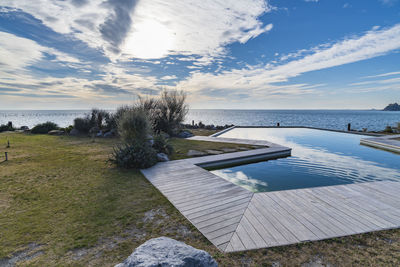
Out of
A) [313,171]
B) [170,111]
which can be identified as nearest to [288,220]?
[313,171]

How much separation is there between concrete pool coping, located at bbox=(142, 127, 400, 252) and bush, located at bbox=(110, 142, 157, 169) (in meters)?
1.13

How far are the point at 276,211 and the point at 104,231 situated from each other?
267 cm

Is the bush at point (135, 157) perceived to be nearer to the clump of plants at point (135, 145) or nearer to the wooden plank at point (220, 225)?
the clump of plants at point (135, 145)

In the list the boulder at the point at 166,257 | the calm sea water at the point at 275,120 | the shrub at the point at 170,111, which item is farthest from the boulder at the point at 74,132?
the boulder at the point at 166,257

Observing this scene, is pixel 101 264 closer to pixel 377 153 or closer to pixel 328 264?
pixel 328 264

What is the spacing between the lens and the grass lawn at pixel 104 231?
1989mm

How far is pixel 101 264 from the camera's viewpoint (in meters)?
1.89

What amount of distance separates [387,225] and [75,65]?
15707 mm

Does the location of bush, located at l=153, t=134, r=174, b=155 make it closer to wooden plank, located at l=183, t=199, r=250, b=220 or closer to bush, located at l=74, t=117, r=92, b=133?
wooden plank, located at l=183, t=199, r=250, b=220

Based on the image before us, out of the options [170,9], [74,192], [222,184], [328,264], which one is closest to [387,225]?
[328,264]

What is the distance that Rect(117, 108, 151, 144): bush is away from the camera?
6082mm

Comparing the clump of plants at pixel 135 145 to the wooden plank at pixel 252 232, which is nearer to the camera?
the wooden plank at pixel 252 232

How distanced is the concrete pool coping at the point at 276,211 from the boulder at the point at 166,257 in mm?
926

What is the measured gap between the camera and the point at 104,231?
2484 mm
